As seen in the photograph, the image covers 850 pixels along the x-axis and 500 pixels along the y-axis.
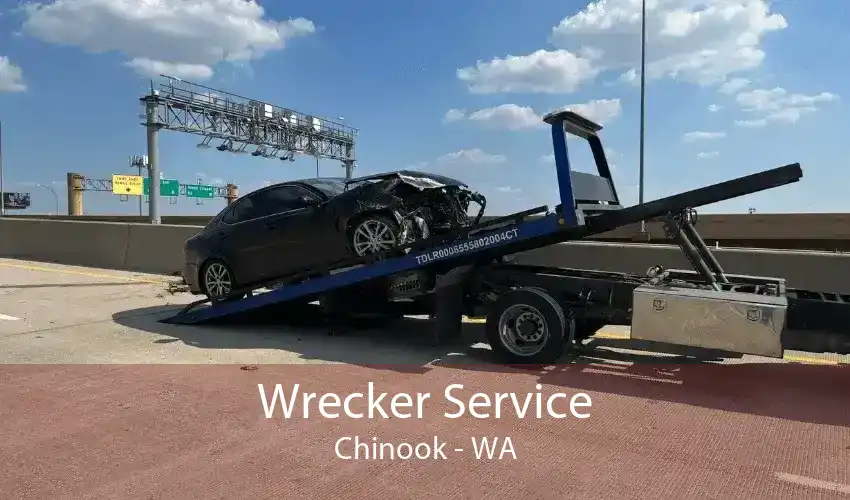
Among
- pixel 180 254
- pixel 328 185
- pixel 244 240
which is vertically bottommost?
pixel 180 254

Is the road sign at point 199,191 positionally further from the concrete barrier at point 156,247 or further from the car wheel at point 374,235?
the car wheel at point 374,235

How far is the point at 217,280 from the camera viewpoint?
9.05 m

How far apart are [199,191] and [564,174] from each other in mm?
61759

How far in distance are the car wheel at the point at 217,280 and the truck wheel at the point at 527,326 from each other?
3.96 metres

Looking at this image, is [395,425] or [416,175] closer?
[395,425]

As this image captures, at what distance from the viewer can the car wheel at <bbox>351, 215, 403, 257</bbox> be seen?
7.46 m

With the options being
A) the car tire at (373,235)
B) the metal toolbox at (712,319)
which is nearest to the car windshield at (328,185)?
the car tire at (373,235)

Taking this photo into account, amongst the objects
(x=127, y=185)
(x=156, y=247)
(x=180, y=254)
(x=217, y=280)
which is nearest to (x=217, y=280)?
(x=217, y=280)

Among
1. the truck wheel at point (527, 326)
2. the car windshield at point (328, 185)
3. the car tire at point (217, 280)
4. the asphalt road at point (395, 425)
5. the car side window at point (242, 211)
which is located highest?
the car windshield at point (328, 185)

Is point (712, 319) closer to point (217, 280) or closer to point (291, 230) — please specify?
point (291, 230)

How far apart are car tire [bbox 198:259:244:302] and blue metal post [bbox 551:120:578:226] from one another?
462 centimetres

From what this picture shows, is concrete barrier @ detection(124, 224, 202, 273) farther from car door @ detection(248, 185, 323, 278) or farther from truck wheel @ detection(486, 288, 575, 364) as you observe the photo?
truck wheel @ detection(486, 288, 575, 364)

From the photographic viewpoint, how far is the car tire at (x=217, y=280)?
888cm

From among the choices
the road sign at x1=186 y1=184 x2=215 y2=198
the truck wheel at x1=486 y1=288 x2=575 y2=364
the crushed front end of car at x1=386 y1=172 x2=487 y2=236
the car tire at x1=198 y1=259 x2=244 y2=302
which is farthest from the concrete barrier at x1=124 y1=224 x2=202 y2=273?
the road sign at x1=186 y1=184 x2=215 y2=198
